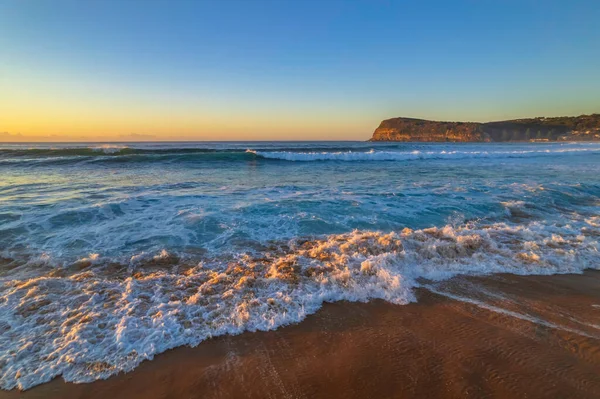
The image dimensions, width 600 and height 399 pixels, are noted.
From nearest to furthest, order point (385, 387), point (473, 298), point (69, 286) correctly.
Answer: point (385, 387) < point (473, 298) < point (69, 286)

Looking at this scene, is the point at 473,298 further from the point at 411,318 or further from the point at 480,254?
the point at 480,254

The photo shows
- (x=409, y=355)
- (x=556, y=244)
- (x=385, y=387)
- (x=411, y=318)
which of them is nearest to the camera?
(x=385, y=387)

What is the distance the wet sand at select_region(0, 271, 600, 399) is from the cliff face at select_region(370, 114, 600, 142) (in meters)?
93.5

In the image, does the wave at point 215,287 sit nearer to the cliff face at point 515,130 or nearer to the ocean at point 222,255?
the ocean at point 222,255

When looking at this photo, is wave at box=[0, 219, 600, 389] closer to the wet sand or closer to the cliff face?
the wet sand

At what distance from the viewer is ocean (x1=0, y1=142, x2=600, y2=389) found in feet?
10.2

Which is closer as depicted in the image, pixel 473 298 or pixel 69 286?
pixel 473 298

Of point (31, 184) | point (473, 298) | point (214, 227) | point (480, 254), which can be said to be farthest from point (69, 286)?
point (31, 184)

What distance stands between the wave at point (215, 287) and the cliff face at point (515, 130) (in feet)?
300

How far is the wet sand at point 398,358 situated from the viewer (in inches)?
96.3

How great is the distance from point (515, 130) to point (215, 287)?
10592 cm

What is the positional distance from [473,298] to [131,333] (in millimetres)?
4136

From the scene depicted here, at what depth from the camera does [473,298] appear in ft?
12.4

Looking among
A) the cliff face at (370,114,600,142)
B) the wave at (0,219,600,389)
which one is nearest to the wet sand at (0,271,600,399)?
the wave at (0,219,600,389)
